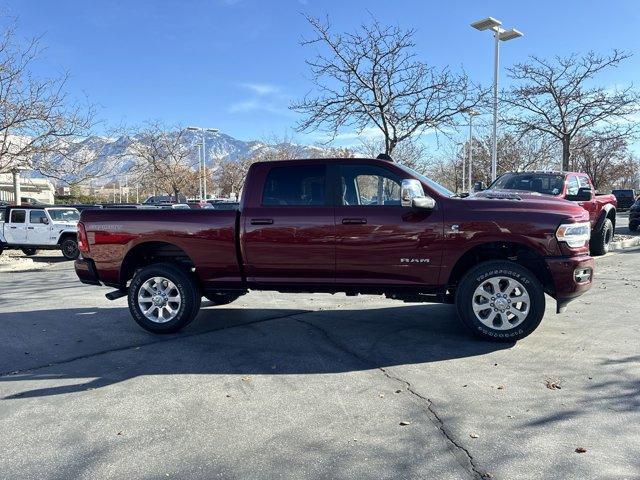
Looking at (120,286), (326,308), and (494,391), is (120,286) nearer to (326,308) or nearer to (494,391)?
(326,308)

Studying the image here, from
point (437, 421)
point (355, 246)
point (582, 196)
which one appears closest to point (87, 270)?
point (355, 246)

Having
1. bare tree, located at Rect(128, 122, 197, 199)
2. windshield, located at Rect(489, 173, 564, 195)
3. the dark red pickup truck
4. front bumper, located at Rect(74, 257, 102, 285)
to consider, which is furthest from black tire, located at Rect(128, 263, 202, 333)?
bare tree, located at Rect(128, 122, 197, 199)

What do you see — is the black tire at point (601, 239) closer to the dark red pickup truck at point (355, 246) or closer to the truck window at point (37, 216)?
the dark red pickup truck at point (355, 246)

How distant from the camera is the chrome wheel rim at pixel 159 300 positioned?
5.89 metres

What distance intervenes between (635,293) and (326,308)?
5028 mm

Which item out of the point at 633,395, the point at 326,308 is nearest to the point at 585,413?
the point at 633,395

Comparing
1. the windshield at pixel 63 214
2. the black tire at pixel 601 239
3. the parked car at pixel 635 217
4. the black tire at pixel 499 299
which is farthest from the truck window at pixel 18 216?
the parked car at pixel 635 217

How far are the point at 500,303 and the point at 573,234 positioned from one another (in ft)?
3.39

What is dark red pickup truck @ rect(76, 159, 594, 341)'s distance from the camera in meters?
5.20

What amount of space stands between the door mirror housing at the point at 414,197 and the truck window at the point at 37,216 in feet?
46.5

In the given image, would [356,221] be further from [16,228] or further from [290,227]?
[16,228]

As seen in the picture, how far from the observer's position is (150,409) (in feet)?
12.6

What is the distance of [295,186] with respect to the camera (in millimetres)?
5699

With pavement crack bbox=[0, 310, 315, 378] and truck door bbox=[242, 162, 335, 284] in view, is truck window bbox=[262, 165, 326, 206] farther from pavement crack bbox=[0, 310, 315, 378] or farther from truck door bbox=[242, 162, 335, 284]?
pavement crack bbox=[0, 310, 315, 378]
